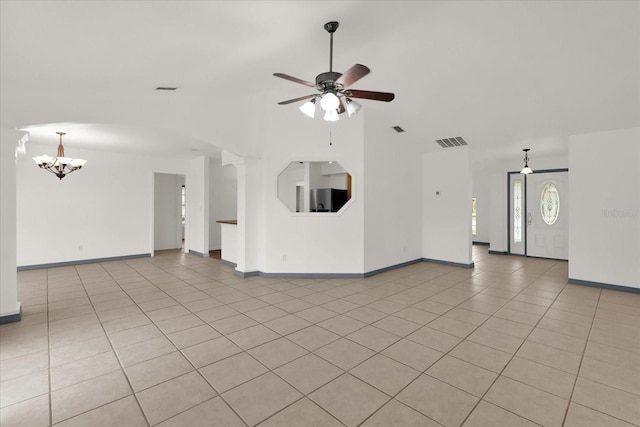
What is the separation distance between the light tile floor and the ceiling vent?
302 centimetres

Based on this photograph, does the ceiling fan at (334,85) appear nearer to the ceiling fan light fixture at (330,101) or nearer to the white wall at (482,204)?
the ceiling fan light fixture at (330,101)

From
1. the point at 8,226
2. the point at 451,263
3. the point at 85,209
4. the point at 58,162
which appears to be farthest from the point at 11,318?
the point at 451,263

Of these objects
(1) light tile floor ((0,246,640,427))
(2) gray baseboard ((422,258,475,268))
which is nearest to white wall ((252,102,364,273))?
(1) light tile floor ((0,246,640,427))

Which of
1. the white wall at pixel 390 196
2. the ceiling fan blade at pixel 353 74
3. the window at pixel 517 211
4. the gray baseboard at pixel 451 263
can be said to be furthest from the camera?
the window at pixel 517 211

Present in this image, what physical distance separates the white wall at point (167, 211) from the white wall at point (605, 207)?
984 centimetres

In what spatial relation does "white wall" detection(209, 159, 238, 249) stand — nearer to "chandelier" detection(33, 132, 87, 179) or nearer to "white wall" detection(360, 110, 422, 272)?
"chandelier" detection(33, 132, 87, 179)

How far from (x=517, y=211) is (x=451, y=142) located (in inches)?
137

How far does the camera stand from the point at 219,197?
30.0ft

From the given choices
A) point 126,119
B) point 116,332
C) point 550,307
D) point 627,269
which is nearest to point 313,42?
point 126,119

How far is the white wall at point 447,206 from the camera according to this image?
6.54m

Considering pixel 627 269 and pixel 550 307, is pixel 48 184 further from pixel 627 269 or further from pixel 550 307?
pixel 627 269

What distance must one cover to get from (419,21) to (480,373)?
3354mm

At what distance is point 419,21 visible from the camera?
10.1 ft

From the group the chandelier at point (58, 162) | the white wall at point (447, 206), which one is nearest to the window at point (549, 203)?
the white wall at point (447, 206)
